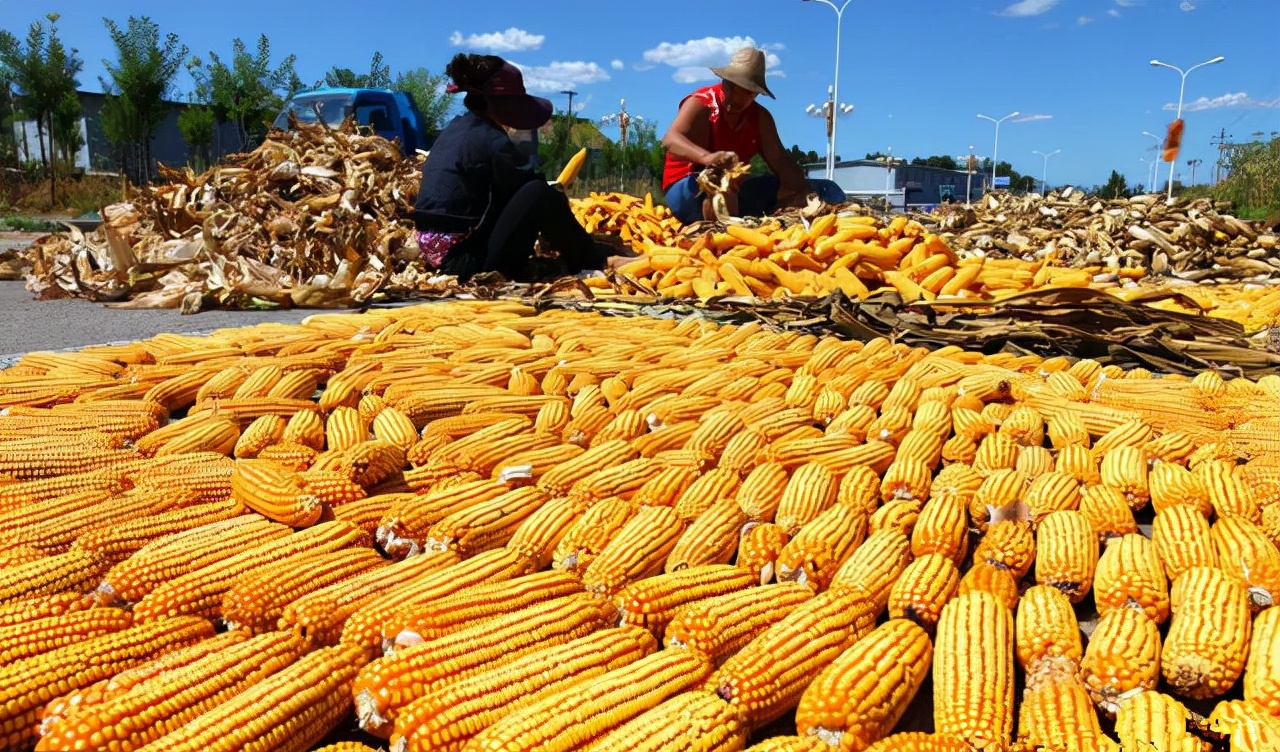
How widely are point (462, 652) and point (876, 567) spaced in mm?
985

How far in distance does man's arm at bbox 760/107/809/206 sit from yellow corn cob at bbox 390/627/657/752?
8796 mm

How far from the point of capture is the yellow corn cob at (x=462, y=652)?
4.86 feet

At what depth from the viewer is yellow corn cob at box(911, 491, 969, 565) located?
2.11 m

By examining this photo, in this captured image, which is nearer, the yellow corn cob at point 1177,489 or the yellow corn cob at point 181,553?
the yellow corn cob at point 181,553

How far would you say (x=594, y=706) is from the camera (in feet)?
4.69

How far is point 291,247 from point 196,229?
1214 millimetres

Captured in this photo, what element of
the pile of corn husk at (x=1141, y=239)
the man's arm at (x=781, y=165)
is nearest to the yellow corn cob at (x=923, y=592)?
the pile of corn husk at (x=1141, y=239)

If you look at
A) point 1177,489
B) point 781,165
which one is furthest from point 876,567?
point 781,165

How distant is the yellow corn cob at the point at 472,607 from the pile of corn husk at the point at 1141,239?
750cm

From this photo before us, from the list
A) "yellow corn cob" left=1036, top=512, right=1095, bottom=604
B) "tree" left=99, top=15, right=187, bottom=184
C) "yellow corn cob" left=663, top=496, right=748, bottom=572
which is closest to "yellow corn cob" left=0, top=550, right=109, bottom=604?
"yellow corn cob" left=663, top=496, right=748, bottom=572

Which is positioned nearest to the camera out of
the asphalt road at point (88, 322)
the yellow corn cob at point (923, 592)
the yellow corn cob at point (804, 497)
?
the yellow corn cob at point (923, 592)

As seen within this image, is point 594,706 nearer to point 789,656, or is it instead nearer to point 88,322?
point 789,656

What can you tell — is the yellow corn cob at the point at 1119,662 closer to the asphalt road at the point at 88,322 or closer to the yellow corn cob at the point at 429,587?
the yellow corn cob at the point at 429,587

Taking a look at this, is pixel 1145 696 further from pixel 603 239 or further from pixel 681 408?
pixel 603 239
